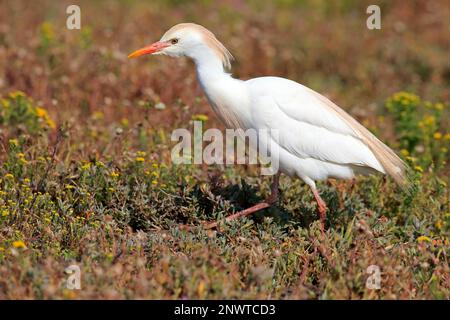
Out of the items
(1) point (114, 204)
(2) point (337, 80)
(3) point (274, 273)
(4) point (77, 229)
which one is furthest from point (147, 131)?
(2) point (337, 80)

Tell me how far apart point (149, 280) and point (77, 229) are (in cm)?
79

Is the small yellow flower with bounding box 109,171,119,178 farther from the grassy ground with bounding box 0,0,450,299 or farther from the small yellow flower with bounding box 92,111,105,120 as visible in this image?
the small yellow flower with bounding box 92,111,105,120

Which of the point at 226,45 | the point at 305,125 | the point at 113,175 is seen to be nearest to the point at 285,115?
the point at 305,125

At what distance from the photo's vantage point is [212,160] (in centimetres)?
584

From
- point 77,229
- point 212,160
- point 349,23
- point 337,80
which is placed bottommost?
point 77,229

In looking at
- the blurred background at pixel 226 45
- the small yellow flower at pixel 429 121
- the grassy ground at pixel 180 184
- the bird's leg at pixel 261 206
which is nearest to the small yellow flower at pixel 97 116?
the grassy ground at pixel 180 184

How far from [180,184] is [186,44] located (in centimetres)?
111

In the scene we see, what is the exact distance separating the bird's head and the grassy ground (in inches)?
33.0

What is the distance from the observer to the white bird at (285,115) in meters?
4.73

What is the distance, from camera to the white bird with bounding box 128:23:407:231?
4.73m

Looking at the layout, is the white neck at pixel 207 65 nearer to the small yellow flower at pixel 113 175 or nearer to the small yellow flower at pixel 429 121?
the small yellow flower at pixel 113 175


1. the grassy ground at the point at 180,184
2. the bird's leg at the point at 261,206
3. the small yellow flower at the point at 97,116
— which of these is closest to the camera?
the grassy ground at the point at 180,184
